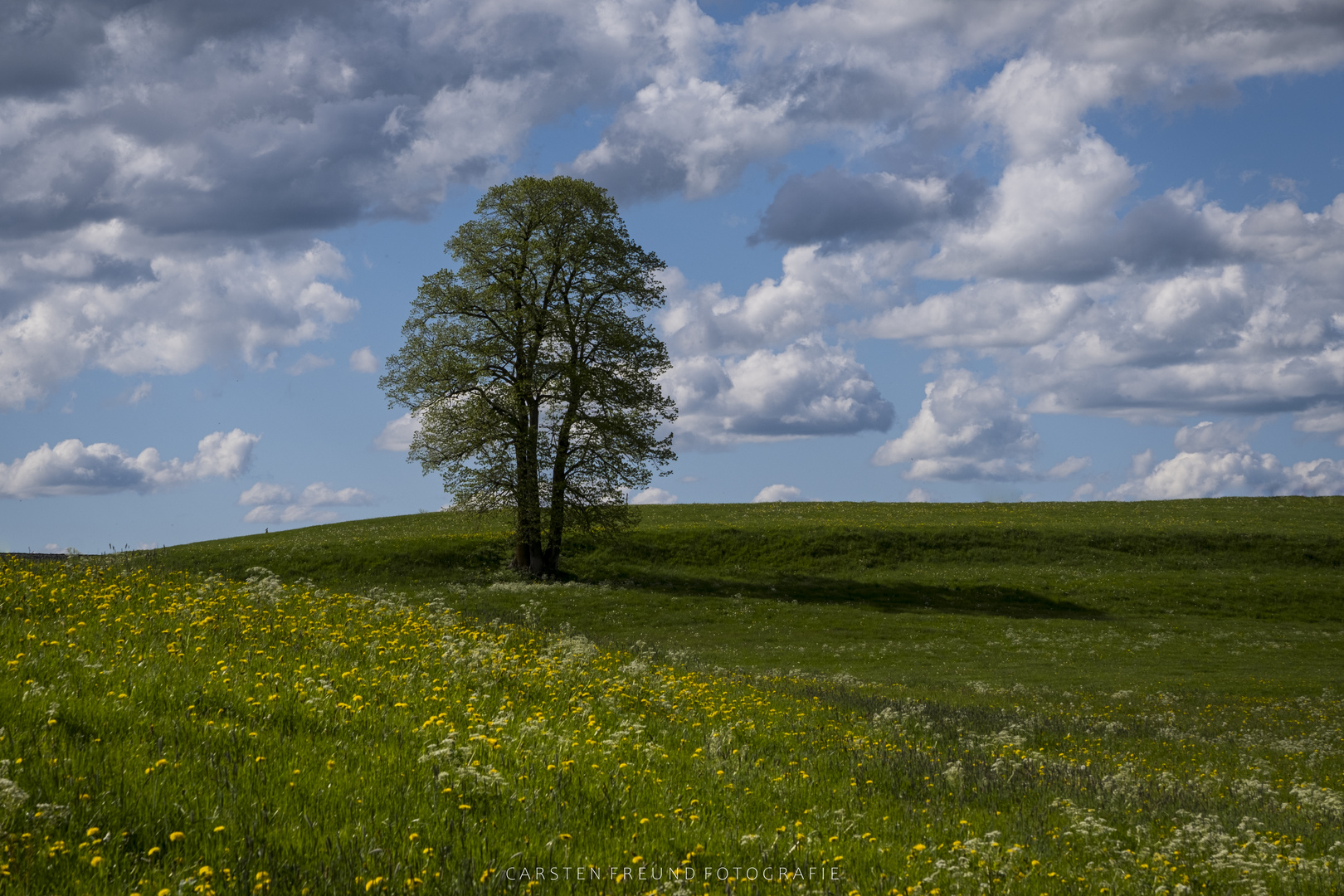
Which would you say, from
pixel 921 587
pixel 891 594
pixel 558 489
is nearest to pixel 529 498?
pixel 558 489

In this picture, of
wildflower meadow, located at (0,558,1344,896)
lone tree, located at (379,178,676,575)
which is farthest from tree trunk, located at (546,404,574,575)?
wildflower meadow, located at (0,558,1344,896)

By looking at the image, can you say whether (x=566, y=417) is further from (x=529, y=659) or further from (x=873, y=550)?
(x=529, y=659)

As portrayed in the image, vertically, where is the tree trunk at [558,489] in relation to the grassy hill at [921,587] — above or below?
above

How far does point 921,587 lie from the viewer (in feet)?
145

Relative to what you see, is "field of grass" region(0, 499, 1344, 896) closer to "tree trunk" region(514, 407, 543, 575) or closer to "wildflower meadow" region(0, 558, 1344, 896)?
"wildflower meadow" region(0, 558, 1344, 896)

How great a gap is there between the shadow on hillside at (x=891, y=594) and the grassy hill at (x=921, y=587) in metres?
0.13

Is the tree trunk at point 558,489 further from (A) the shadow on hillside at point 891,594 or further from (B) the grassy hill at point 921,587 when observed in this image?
(A) the shadow on hillside at point 891,594

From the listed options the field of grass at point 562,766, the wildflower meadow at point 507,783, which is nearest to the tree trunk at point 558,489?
the field of grass at point 562,766

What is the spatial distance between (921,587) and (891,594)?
6.90ft

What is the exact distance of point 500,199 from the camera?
42.4 m

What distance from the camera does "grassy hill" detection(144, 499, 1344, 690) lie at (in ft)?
99.6

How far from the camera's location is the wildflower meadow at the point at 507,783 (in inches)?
207

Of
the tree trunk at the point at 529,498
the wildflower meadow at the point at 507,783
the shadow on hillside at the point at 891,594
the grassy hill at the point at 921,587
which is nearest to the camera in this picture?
the wildflower meadow at the point at 507,783

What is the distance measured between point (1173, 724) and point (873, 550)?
1223 inches
